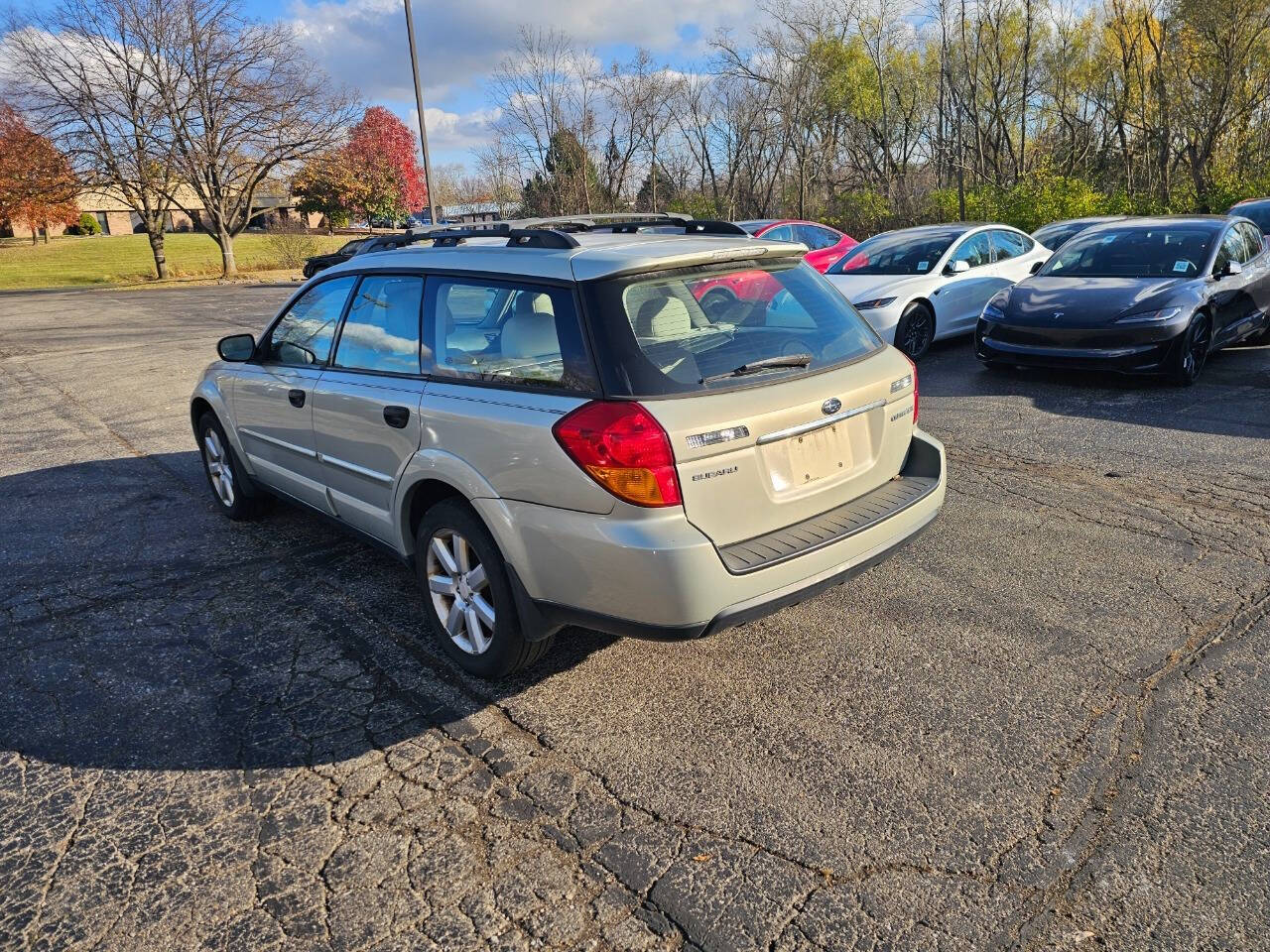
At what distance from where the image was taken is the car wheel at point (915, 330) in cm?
988

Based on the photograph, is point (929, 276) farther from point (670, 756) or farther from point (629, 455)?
point (670, 756)

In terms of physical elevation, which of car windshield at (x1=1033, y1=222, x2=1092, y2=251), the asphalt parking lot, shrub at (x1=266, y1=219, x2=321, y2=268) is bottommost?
the asphalt parking lot

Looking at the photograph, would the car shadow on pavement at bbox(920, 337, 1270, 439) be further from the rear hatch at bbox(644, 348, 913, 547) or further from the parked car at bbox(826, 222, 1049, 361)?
the rear hatch at bbox(644, 348, 913, 547)

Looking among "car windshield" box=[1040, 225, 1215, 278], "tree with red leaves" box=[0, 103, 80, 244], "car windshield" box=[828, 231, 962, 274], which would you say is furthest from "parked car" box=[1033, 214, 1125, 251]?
"tree with red leaves" box=[0, 103, 80, 244]

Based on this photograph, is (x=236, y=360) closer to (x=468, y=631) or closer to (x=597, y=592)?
(x=468, y=631)

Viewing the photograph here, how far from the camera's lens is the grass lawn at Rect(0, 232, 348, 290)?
36.9m

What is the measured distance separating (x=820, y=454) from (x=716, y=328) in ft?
2.02

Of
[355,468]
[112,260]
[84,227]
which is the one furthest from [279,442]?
[84,227]

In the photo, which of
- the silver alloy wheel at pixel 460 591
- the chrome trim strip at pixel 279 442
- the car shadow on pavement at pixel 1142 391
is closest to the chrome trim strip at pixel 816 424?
the silver alloy wheel at pixel 460 591

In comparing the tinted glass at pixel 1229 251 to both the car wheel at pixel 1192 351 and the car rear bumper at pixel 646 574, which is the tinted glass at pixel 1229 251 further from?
the car rear bumper at pixel 646 574

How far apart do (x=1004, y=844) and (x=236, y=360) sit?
4.50 meters

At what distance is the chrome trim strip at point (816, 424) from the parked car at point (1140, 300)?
5.34 meters

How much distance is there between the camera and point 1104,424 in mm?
6961

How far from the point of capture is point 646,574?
292cm
